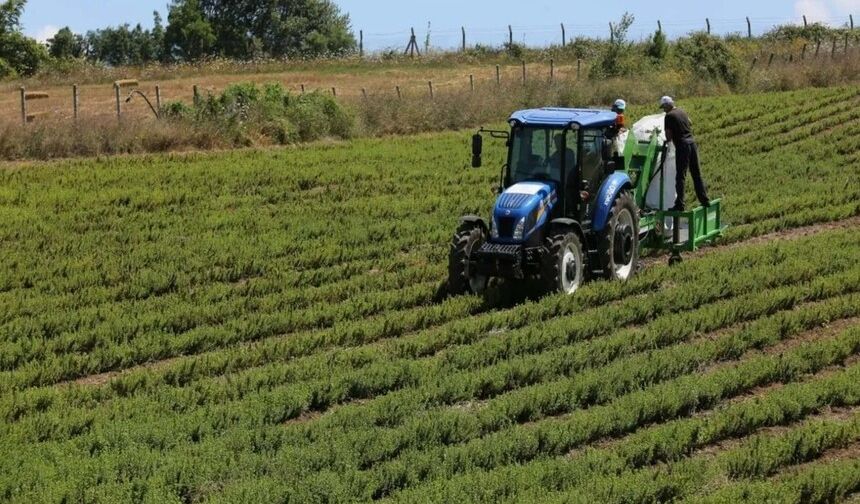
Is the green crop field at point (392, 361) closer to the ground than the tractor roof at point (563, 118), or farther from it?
closer to the ground

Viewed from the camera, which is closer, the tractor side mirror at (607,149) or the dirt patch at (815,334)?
the dirt patch at (815,334)

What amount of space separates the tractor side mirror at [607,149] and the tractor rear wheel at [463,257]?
65.7 inches

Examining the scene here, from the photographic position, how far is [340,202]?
65.5ft

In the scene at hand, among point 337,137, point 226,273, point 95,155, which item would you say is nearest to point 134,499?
point 226,273

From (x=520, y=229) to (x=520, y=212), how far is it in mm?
188

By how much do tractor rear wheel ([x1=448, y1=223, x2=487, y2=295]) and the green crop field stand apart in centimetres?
27

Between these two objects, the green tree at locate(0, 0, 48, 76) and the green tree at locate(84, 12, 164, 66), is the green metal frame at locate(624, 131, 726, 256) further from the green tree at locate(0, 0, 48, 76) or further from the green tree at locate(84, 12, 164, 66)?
the green tree at locate(84, 12, 164, 66)

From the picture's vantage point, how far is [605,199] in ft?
42.9

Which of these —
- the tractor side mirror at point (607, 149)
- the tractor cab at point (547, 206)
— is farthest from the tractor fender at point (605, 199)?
the tractor side mirror at point (607, 149)

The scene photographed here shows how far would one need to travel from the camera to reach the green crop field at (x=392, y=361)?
7844mm

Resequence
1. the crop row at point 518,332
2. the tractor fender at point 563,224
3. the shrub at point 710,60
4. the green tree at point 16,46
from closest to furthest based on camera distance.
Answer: the crop row at point 518,332
the tractor fender at point 563,224
the shrub at point 710,60
the green tree at point 16,46

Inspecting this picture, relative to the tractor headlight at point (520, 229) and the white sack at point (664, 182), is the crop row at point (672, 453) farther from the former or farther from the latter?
the white sack at point (664, 182)

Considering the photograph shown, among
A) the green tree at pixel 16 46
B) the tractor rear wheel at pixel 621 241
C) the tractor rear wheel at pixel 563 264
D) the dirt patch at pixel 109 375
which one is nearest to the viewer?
the dirt patch at pixel 109 375

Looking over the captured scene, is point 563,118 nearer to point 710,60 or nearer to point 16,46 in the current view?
point 710,60
